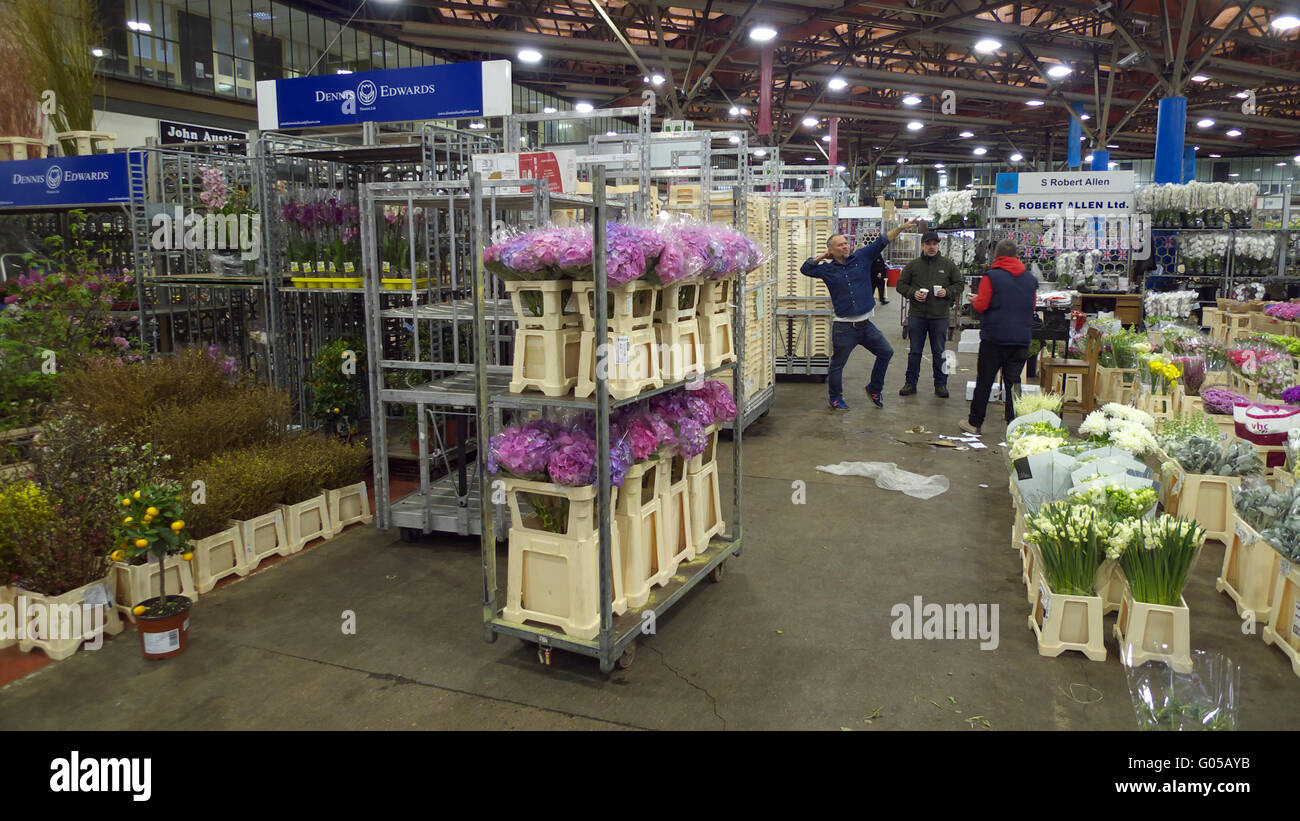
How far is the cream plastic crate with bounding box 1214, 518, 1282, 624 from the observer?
3.63 meters

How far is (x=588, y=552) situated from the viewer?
326cm

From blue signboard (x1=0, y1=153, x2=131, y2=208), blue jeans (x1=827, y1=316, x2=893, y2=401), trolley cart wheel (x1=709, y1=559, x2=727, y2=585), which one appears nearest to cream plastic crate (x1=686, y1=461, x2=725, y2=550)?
trolley cart wheel (x1=709, y1=559, x2=727, y2=585)

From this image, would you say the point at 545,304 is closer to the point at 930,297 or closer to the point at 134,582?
the point at 134,582

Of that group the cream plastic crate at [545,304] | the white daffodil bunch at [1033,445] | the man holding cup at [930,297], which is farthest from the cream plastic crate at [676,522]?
the man holding cup at [930,297]

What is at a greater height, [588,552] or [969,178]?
[969,178]

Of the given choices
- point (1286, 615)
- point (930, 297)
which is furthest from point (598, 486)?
point (930, 297)

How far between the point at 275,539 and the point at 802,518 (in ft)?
9.90

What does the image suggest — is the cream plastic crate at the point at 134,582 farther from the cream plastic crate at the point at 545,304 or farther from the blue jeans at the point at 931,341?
the blue jeans at the point at 931,341

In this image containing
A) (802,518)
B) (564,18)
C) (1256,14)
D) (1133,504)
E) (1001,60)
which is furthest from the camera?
(1001,60)

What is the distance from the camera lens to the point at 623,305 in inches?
128
